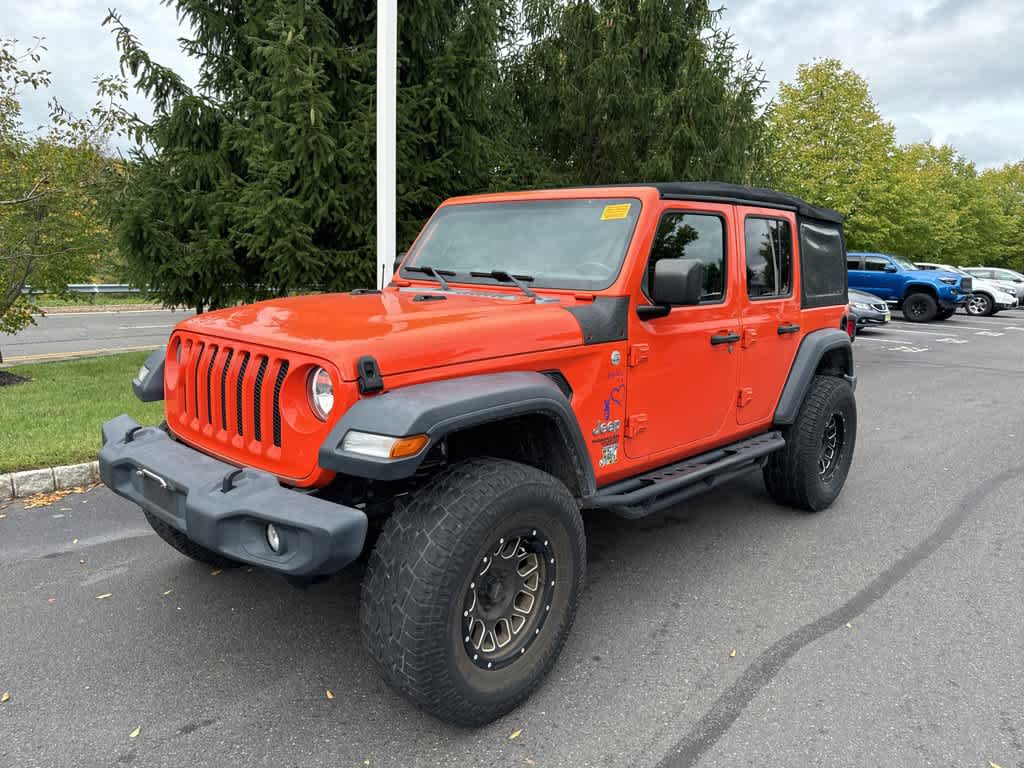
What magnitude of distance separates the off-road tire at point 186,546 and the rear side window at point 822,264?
376 centimetres

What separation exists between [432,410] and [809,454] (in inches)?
122

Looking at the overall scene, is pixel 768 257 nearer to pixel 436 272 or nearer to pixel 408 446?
pixel 436 272

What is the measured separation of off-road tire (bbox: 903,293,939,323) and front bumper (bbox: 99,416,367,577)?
22964 millimetres

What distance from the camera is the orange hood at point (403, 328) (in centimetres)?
257

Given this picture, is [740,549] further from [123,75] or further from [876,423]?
[123,75]

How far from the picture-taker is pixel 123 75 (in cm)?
862

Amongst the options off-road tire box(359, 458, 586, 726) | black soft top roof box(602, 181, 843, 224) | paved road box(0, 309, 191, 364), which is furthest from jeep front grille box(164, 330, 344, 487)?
paved road box(0, 309, 191, 364)

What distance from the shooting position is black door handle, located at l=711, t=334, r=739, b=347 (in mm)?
3792

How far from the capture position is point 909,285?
21672 millimetres

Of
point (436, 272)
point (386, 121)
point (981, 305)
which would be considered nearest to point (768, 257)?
point (436, 272)

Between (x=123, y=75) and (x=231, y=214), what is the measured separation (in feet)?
7.12

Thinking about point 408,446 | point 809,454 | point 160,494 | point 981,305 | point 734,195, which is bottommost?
point 809,454

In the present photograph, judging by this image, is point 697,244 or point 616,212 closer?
point 616,212

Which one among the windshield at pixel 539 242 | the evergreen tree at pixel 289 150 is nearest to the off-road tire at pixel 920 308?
the evergreen tree at pixel 289 150
